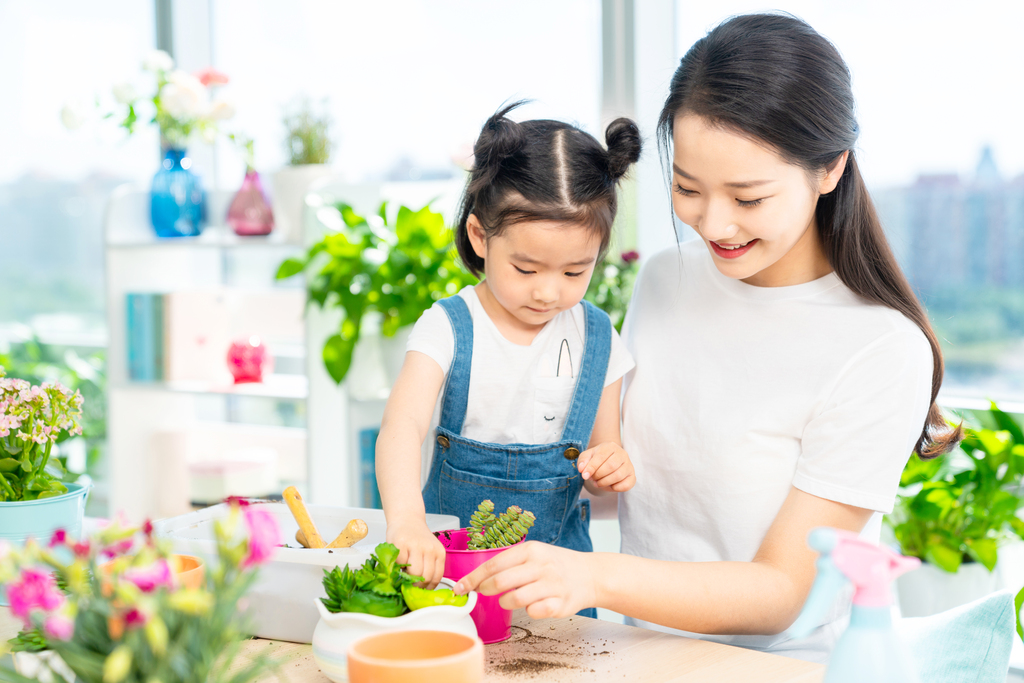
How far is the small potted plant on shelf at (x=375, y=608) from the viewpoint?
0.79 meters

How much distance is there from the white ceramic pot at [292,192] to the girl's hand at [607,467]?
177cm

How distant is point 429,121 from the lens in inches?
125

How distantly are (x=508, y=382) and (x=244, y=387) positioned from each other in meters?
1.81

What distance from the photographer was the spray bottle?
61 cm

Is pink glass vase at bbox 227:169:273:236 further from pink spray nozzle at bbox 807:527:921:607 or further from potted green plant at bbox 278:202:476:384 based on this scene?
pink spray nozzle at bbox 807:527:921:607

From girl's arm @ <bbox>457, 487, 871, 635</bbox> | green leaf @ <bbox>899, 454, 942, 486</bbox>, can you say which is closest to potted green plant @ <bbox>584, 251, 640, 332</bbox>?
green leaf @ <bbox>899, 454, 942, 486</bbox>

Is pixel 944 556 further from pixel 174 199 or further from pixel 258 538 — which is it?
pixel 174 199

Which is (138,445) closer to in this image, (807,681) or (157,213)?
(157,213)

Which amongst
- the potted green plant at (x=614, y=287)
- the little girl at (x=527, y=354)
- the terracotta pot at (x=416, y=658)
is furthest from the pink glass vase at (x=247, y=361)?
the terracotta pot at (x=416, y=658)

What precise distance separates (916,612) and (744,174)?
4.62 feet

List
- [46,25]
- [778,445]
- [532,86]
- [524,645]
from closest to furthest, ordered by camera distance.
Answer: [524,645] < [778,445] < [532,86] < [46,25]

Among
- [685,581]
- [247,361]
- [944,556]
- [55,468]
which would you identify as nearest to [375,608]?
[685,581]

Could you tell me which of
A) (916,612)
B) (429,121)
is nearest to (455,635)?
(916,612)

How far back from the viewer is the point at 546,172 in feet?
4.20
